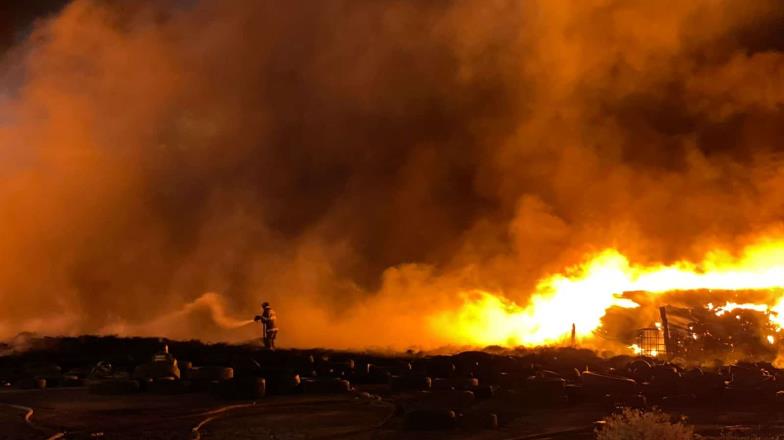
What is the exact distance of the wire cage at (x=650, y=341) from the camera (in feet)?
138

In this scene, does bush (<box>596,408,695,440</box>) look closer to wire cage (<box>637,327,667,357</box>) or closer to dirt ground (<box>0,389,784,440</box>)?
dirt ground (<box>0,389,784,440</box>)

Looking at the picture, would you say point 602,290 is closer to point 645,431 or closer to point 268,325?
point 268,325

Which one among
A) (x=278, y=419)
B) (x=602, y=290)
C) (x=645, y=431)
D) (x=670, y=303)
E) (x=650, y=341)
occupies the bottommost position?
(x=645, y=431)

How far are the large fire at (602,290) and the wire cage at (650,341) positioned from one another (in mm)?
1608

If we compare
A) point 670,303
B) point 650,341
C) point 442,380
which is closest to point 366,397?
point 442,380

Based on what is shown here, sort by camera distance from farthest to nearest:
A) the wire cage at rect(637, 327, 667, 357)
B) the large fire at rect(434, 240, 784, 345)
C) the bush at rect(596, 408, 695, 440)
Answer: the wire cage at rect(637, 327, 667, 357) < the large fire at rect(434, 240, 784, 345) < the bush at rect(596, 408, 695, 440)

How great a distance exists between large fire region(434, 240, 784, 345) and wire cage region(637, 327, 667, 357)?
1608 millimetres

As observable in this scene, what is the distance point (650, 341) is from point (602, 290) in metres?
3.89

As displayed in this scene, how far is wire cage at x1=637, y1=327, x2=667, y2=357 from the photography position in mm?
41969

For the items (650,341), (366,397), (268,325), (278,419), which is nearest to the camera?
(278,419)

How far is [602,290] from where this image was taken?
4281 cm

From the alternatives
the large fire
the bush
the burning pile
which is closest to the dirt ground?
the bush

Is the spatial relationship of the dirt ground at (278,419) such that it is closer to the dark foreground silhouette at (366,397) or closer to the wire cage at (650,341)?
the dark foreground silhouette at (366,397)

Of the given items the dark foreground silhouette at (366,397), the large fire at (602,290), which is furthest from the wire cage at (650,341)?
the dark foreground silhouette at (366,397)
